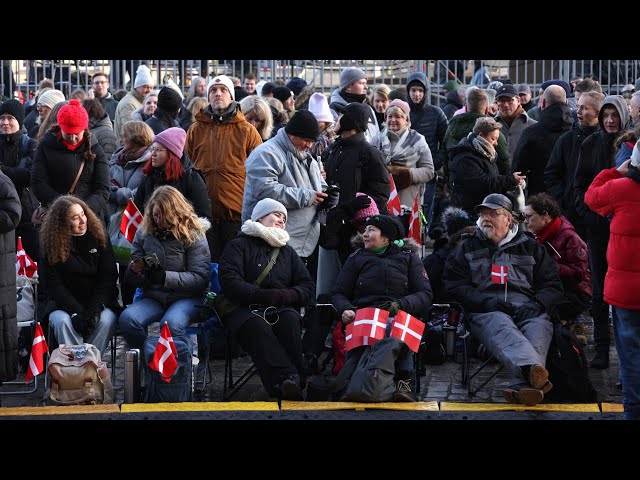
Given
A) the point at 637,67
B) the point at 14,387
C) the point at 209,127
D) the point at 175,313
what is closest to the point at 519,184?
the point at 209,127

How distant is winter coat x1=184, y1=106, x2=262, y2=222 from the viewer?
11.7 meters

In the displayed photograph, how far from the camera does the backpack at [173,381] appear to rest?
31.3ft

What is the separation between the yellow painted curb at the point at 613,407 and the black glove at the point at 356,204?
2.73 meters

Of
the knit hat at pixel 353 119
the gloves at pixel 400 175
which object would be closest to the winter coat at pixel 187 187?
the knit hat at pixel 353 119

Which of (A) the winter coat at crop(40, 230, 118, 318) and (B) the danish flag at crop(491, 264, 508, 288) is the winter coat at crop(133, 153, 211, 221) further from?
(B) the danish flag at crop(491, 264, 508, 288)

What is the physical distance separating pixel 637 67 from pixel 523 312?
9.34 metres

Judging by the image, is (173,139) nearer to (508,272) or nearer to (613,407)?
(508,272)

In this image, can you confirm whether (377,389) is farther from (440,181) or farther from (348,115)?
(440,181)

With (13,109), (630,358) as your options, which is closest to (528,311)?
(630,358)

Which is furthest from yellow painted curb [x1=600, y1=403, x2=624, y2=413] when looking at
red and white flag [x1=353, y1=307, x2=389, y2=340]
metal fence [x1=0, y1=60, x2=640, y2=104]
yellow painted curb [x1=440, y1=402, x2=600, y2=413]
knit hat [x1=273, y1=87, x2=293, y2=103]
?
metal fence [x1=0, y1=60, x2=640, y2=104]

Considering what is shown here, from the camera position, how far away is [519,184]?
39.2 ft

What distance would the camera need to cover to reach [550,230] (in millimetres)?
10836

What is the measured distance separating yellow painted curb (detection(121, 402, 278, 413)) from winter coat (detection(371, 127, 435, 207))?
3.98 meters

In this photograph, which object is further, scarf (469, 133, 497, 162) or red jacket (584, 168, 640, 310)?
scarf (469, 133, 497, 162)
